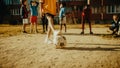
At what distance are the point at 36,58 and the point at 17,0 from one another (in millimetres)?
36147

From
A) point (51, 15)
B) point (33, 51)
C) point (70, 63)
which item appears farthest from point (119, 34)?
point (70, 63)

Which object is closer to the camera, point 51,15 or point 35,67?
point 35,67

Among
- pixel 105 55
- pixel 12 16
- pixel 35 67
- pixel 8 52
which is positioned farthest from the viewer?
pixel 12 16

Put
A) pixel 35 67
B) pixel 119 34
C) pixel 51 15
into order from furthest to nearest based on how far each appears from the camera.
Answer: pixel 119 34 < pixel 51 15 < pixel 35 67

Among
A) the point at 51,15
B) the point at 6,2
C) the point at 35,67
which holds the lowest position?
the point at 35,67

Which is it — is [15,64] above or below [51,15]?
below

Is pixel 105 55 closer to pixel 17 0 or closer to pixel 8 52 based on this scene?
pixel 8 52

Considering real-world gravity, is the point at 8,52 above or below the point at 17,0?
below

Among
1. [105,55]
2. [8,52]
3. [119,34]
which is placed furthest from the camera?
[119,34]

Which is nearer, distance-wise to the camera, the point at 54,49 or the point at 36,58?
the point at 36,58

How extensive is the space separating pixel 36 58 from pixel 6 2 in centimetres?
3627

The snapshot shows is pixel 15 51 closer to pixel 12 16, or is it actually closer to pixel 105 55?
pixel 105 55

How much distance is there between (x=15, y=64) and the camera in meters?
6.68

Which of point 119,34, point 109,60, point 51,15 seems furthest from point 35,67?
point 119,34
